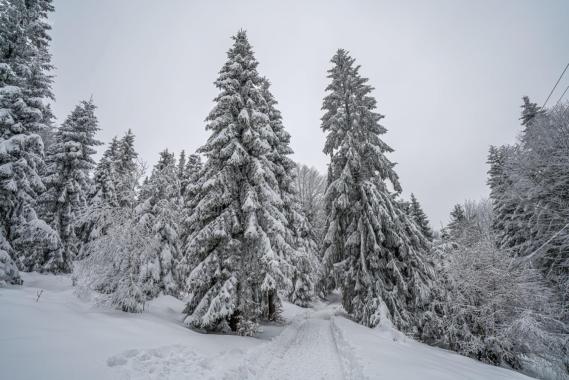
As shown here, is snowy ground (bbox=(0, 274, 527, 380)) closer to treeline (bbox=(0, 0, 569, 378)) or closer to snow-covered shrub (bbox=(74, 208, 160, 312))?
snow-covered shrub (bbox=(74, 208, 160, 312))

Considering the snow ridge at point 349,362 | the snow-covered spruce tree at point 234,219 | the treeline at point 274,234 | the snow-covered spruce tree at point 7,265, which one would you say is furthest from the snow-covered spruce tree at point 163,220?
the snow ridge at point 349,362

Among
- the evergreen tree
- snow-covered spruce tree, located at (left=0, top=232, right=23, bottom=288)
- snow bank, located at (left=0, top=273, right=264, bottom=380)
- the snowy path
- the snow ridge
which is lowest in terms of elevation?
the snowy path

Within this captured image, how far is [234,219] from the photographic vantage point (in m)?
12.1

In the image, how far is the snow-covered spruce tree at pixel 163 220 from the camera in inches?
548

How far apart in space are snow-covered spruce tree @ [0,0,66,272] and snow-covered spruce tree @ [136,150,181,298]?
5.78m

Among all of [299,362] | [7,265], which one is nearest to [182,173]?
[7,265]

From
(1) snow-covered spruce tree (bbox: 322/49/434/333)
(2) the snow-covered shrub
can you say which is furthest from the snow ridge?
(2) the snow-covered shrub

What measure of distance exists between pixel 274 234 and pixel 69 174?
21.1 m

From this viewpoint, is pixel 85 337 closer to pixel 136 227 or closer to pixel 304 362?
pixel 136 227

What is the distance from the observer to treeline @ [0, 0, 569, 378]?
10.9 meters

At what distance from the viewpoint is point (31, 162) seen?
47.7 ft

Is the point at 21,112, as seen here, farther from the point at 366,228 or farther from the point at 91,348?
the point at 366,228

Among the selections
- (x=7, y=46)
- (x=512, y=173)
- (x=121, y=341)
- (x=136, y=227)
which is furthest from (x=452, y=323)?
(x=7, y=46)

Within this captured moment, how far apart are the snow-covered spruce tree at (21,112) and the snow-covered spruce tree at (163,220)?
5.78 m
